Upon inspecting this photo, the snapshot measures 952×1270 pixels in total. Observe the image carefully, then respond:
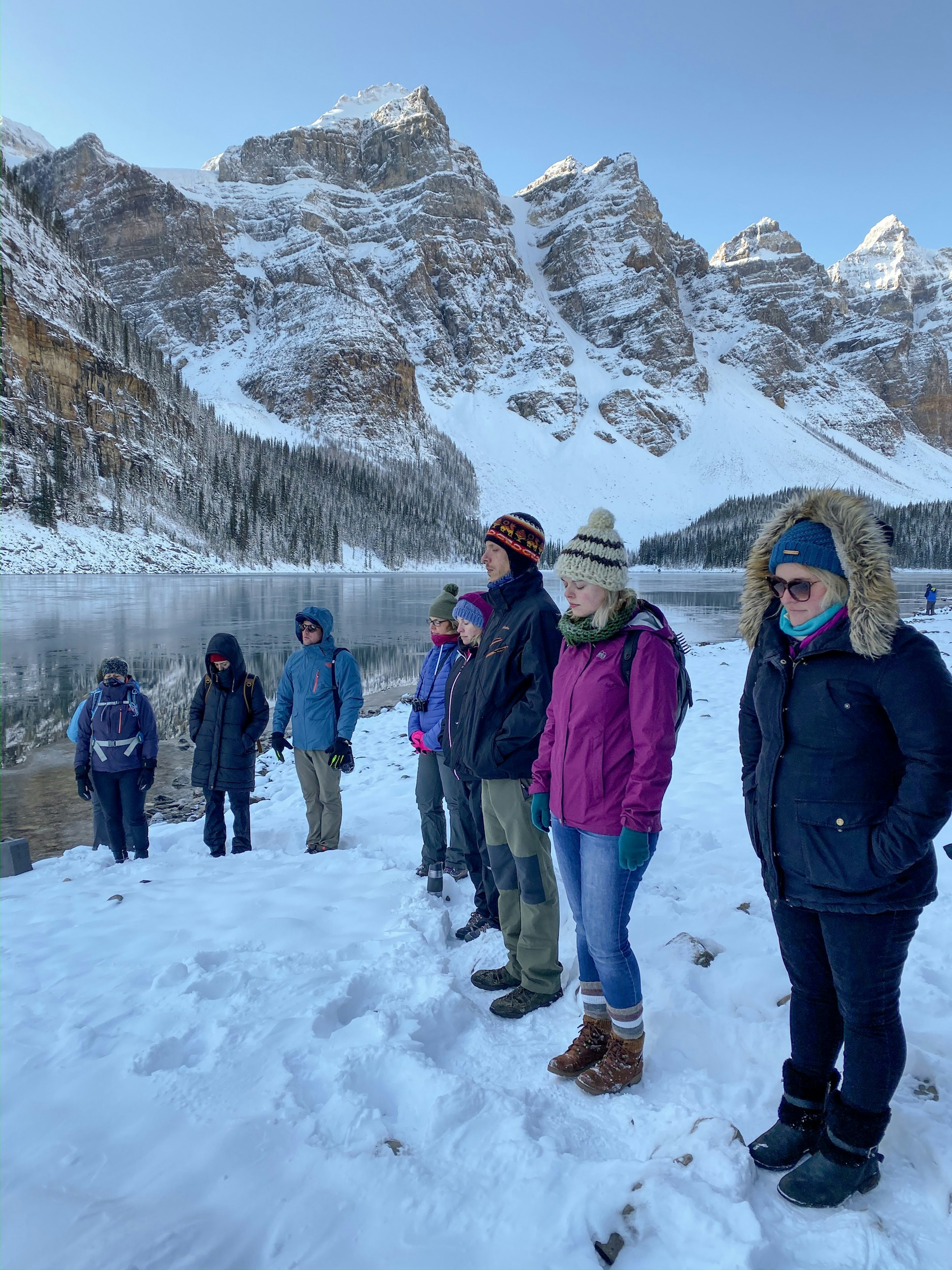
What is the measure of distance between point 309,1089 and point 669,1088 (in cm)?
140

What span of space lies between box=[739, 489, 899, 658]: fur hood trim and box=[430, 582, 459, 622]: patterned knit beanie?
2848mm

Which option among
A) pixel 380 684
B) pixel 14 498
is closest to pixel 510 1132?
pixel 380 684

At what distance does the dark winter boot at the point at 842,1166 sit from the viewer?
1.94 metres

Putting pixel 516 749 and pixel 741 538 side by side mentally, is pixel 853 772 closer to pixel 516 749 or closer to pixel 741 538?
pixel 516 749

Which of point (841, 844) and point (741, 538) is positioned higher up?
point (741, 538)

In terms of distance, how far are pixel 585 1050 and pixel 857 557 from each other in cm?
221

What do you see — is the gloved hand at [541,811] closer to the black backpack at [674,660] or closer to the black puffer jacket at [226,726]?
the black backpack at [674,660]

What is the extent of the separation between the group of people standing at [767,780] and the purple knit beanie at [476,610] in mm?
13

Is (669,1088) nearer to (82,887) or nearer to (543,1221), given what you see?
(543,1221)

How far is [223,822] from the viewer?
232 inches

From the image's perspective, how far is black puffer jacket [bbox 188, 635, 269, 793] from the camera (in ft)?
19.2

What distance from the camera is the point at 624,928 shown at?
253 centimetres

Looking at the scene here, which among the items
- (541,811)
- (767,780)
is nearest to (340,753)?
(541,811)

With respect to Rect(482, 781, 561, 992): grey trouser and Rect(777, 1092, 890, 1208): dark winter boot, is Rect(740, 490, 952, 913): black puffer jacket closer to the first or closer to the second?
Rect(777, 1092, 890, 1208): dark winter boot
